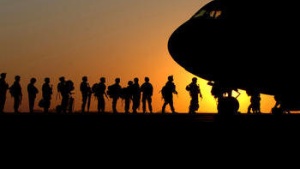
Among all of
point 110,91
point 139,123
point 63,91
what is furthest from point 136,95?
point 139,123

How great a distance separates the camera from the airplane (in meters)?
11.0

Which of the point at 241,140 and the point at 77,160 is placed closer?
the point at 77,160

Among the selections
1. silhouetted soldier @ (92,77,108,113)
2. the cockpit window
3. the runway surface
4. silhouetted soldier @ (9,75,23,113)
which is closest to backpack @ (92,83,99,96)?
silhouetted soldier @ (92,77,108,113)

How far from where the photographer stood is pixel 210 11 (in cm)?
1259

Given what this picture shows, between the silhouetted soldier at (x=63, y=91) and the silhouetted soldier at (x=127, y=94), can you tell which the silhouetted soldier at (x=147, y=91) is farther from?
the silhouetted soldier at (x=63, y=91)

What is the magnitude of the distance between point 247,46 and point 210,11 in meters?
1.85

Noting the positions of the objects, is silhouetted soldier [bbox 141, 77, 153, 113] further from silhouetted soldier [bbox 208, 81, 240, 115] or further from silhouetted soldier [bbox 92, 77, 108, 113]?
silhouetted soldier [bbox 208, 81, 240, 115]

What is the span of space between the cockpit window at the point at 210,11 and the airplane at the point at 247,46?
0.04 meters

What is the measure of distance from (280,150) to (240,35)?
4.02 m

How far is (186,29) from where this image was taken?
12.3 metres

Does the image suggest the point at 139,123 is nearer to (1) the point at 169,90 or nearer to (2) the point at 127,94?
(1) the point at 169,90

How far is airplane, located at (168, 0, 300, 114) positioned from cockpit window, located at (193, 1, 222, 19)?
0.04 m

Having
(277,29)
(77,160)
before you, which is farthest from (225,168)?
(277,29)

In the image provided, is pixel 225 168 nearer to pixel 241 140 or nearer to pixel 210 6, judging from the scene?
pixel 241 140
